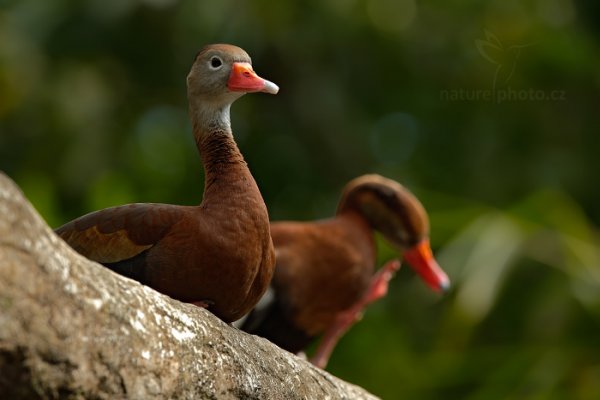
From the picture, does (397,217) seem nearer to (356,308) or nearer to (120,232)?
(356,308)

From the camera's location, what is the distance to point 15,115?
1014 centimetres

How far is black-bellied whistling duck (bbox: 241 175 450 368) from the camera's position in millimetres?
5445

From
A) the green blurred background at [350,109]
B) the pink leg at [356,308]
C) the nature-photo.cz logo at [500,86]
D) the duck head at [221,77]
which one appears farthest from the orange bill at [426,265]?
the nature-photo.cz logo at [500,86]

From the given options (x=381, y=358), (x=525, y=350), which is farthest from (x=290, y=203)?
(x=525, y=350)

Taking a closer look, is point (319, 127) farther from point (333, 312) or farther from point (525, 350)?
point (333, 312)

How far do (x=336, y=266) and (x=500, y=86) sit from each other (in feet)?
18.1

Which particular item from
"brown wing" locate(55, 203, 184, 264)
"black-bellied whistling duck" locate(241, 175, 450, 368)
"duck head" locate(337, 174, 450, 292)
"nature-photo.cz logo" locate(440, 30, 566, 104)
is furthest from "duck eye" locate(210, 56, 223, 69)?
"nature-photo.cz logo" locate(440, 30, 566, 104)

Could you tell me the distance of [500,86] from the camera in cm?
1066

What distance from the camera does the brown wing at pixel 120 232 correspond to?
3299 millimetres

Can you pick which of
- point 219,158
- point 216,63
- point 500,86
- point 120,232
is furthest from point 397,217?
point 500,86

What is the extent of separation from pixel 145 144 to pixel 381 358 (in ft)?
11.7

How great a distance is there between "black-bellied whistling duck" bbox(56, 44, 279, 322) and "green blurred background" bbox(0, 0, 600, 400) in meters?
4.49

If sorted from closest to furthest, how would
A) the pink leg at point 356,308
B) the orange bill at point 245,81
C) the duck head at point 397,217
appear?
the orange bill at point 245,81, the pink leg at point 356,308, the duck head at point 397,217

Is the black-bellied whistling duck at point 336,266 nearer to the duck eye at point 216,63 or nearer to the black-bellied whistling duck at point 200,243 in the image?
the duck eye at point 216,63
